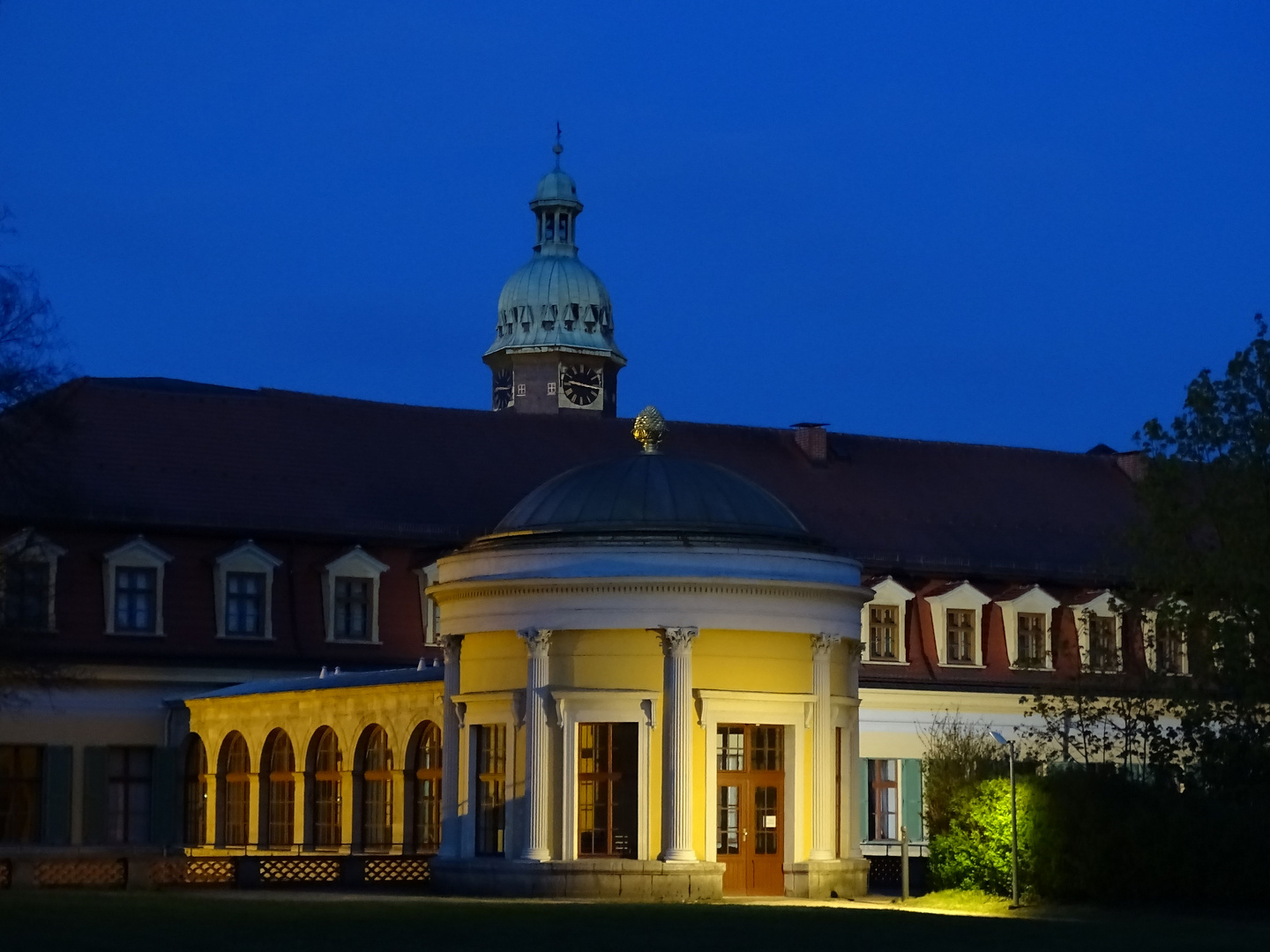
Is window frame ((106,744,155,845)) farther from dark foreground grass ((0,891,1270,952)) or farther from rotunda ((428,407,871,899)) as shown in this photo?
dark foreground grass ((0,891,1270,952))

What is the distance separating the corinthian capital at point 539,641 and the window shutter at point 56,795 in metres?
17.9

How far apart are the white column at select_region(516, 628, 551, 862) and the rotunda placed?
0.03 meters

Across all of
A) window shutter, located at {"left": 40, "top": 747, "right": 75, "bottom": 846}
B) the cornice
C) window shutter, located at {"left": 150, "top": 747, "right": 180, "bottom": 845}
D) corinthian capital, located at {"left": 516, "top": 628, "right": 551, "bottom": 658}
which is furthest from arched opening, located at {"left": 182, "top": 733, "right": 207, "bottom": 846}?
corinthian capital, located at {"left": 516, "top": 628, "right": 551, "bottom": 658}

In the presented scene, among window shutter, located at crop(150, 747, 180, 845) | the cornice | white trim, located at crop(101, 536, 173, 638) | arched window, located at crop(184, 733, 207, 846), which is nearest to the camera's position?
the cornice

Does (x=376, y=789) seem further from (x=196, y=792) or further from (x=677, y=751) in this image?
(x=677, y=751)

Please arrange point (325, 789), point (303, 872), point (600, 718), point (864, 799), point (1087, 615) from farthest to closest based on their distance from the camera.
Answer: point (1087, 615) < point (864, 799) < point (325, 789) < point (303, 872) < point (600, 718)

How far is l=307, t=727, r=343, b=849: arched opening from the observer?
156ft

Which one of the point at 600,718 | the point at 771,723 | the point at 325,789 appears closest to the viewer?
the point at 600,718

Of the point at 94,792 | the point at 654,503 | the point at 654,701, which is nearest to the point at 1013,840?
the point at 654,701

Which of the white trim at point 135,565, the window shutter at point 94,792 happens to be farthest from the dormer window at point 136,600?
the window shutter at point 94,792

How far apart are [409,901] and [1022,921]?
8115 mm

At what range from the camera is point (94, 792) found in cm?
5394

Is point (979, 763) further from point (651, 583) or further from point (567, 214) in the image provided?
point (567, 214)

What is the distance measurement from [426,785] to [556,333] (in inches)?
2716
